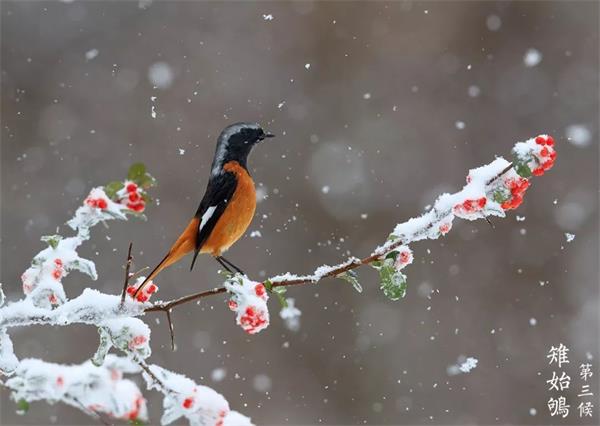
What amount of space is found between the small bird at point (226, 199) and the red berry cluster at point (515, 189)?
76 cm

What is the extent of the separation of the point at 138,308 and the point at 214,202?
585mm

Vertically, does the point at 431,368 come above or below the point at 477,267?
below

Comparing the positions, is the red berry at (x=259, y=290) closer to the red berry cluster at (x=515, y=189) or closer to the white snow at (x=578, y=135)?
the red berry cluster at (x=515, y=189)

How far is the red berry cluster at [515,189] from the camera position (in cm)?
123

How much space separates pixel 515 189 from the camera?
124 cm

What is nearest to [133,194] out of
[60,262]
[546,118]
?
[60,262]

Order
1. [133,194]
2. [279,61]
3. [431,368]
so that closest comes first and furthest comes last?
[133,194] < [431,368] < [279,61]

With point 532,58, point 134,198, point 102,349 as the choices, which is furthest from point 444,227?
point 532,58

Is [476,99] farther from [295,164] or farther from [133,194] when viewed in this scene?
[133,194]

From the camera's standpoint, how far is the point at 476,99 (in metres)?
6.46

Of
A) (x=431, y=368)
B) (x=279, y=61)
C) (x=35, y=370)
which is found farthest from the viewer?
(x=279, y=61)

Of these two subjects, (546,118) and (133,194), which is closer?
(133,194)

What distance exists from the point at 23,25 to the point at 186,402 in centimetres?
571

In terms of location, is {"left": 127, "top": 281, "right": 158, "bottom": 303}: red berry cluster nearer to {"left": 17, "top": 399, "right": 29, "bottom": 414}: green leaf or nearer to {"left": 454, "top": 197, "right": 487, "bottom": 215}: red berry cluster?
{"left": 17, "top": 399, "right": 29, "bottom": 414}: green leaf
